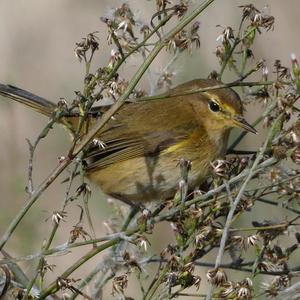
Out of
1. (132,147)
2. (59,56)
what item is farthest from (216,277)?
(59,56)

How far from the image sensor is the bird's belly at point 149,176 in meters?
4.80

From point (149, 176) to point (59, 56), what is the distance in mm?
5154

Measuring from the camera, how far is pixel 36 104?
497 cm

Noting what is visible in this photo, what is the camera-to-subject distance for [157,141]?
5152 millimetres

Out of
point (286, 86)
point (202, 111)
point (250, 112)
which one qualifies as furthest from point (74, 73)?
point (286, 86)

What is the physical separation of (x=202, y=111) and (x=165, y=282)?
97.6 inches

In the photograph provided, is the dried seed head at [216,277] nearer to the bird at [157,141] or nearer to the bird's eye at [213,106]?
the bird at [157,141]

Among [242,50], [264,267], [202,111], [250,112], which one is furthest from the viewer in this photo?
[250,112]

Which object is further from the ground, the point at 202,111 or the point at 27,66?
the point at 27,66

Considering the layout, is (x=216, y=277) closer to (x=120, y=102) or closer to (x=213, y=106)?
(x=120, y=102)

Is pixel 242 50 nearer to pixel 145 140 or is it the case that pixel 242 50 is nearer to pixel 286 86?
pixel 286 86

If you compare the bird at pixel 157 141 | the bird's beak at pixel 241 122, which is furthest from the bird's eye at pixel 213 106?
the bird's beak at pixel 241 122

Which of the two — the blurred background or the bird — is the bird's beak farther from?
the blurred background

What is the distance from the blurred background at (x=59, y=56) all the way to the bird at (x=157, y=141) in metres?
1.06
